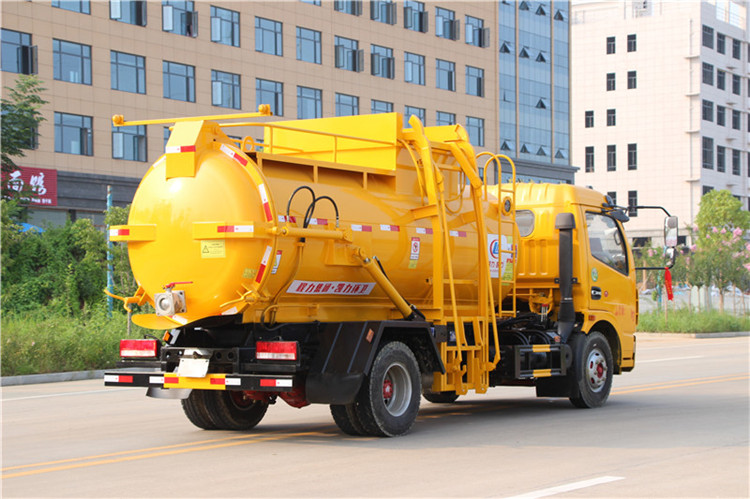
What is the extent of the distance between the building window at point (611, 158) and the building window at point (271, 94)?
54.1 meters

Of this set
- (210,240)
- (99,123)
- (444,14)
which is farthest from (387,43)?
(210,240)

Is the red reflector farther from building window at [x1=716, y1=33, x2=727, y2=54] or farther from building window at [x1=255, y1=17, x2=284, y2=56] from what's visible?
building window at [x1=716, y1=33, x2=727, y2=54]

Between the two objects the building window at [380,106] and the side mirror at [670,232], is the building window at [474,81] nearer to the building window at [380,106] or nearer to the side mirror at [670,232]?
the building window at [380,106]

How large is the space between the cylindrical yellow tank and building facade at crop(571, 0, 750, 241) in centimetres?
8179

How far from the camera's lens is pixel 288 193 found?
396 inches

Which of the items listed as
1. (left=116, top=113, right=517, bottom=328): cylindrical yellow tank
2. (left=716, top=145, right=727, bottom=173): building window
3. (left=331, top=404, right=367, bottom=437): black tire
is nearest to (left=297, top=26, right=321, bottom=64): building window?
(left=116, top=113, right=517, bottom=328): cylindrical yellow tank

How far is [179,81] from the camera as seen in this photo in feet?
148

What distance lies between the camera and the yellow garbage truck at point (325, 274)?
9.73 meters

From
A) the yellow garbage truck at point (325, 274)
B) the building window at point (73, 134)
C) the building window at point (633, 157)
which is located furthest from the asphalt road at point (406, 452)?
the building window at point (633, 157)

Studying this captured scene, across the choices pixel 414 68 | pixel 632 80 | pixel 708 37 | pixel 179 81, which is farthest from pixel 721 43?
pixel 179 81

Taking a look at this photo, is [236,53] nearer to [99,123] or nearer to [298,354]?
[99,123]

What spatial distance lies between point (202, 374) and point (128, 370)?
1084 mm

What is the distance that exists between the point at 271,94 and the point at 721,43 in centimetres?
6022

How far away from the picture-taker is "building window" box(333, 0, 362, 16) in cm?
5244
